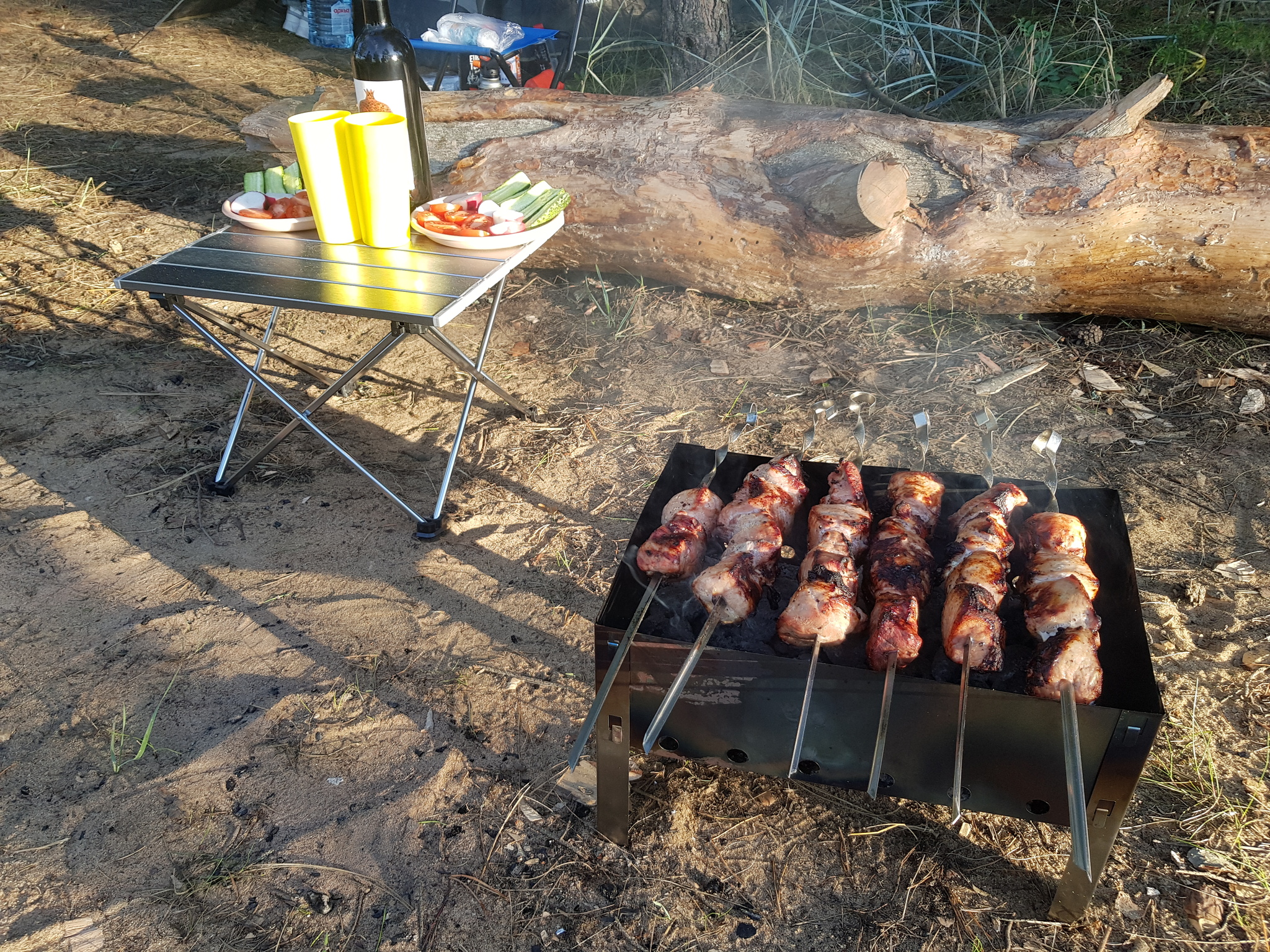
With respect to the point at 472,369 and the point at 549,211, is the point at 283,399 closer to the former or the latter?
the point at 472,369

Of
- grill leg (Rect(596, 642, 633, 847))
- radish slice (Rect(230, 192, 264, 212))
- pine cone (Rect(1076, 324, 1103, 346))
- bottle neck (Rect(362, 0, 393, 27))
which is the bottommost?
pine cone (Rect(1076, 324, 1103, 346))

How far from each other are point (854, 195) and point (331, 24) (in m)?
7.35

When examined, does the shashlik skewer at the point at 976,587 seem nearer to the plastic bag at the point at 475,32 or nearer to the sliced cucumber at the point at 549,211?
the sliced cucumber at the point at 549,211

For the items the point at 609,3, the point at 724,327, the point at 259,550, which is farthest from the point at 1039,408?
the point at 609,3

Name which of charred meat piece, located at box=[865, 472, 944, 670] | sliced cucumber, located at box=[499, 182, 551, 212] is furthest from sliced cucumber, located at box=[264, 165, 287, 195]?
charred meat piece, located at box=[865, 472, 944, 670]

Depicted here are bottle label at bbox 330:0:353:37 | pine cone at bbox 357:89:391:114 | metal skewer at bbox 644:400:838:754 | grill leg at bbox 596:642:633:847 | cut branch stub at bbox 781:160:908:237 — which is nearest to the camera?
metal skewer at bbox 644:400:838:754

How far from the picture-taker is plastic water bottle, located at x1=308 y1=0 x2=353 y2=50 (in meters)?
8.73

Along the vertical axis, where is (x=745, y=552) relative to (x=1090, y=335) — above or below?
above

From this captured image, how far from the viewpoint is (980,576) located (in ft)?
6.63

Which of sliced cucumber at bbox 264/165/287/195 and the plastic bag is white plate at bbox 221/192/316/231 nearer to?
sliced cucumber at bbox 264/165/287/195

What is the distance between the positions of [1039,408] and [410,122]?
3.03 m

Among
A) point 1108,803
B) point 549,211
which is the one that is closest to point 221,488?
point 549,211

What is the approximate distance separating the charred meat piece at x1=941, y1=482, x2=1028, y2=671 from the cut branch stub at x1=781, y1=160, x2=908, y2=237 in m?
1.94

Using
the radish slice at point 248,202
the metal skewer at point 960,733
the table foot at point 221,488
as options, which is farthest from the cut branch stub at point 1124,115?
the table foot at point 221,488
